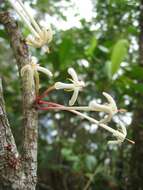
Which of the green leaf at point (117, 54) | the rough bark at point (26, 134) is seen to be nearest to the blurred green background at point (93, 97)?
the green leaf at point (117, 54)

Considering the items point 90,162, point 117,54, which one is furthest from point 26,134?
point 90,162

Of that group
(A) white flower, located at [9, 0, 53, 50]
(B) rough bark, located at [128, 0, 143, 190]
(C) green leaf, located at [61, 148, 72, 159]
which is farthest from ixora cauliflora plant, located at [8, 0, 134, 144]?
(C) green leaf, located at [61, 148, 72, 159]

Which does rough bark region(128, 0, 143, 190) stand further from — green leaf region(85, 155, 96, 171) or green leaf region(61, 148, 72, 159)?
green leaf region(61, 148, 72, 159)

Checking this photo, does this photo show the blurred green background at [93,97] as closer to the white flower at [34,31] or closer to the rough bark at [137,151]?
the rough bark at [137,151]

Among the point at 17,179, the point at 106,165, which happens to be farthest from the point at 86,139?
the point at 17,179

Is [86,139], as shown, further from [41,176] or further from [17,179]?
[17,179]

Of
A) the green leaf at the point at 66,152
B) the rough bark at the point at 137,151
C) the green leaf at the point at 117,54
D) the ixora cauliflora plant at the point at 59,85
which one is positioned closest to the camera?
the ixora cauliflora plant at the point at 59,85
